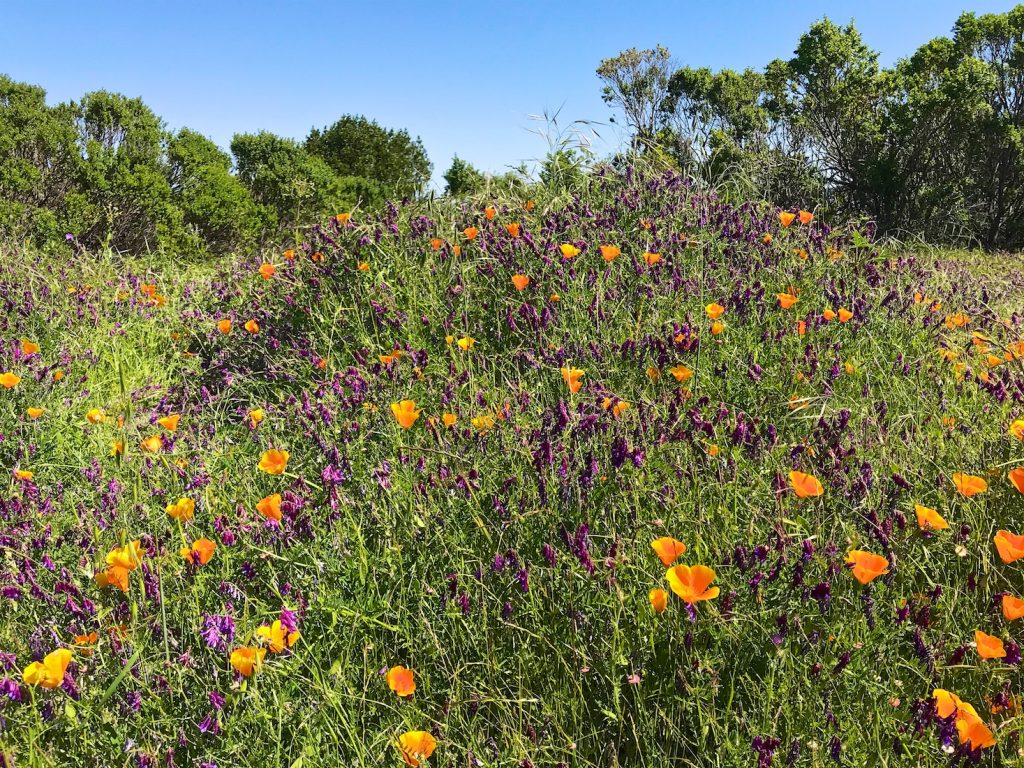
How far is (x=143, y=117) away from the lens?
11.5 m

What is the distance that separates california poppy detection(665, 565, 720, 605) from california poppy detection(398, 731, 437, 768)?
0.55m

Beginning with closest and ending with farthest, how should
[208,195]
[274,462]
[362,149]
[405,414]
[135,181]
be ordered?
1. [274,462]
2. [405,414]
3. [135,181]
4. [208,195]
5. [362,149]

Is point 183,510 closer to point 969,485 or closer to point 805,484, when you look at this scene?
point 805,484

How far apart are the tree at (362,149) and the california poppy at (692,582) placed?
54.0 feet

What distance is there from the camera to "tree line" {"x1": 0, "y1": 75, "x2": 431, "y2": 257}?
10414 millimetres

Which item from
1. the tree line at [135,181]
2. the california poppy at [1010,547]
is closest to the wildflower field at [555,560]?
the california poppy at [1010,547]

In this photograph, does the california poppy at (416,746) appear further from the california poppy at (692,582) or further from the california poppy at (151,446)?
the california poppy at (151,446)

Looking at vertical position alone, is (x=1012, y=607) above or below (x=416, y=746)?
above

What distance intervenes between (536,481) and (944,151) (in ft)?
56.2

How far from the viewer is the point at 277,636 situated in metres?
1.59

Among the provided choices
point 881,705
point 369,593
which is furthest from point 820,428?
point 369,593

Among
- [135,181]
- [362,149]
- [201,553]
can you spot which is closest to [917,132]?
[362,149]

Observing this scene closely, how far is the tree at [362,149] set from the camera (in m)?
17.3

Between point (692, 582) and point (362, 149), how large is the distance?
686 inches
